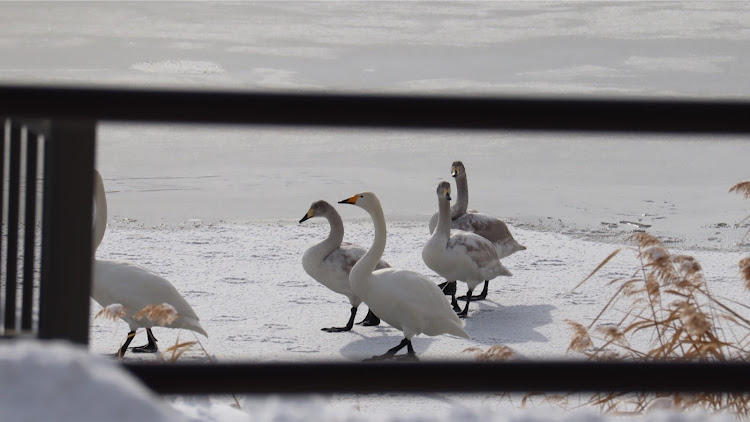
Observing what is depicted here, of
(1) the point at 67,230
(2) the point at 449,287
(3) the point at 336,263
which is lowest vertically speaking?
(2) the point at 449,287

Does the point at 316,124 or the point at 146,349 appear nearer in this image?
the point at 316,124

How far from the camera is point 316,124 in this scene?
83 centimetres

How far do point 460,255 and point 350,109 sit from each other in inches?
222

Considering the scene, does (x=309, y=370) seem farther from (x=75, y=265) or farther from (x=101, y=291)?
(x=101, y=291)

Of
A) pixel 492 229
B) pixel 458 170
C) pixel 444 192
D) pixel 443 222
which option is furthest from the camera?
pixel 458 170

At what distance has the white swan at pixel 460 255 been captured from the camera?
21.1ft

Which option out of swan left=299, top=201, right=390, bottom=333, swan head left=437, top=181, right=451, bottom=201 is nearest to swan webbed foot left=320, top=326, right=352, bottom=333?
swan left=299, top=201, right=390, bottom=333

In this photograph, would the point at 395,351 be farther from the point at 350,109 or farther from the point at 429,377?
the point at 350,109

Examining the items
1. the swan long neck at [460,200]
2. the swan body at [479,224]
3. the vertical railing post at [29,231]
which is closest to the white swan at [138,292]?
the swan body at [479,224]

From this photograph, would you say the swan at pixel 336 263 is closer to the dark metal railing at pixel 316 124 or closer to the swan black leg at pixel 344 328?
the swan black leg at pixel 344 328

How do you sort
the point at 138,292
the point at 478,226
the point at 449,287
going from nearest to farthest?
the point at 138,292
the point at 449,287
the point at 478,226

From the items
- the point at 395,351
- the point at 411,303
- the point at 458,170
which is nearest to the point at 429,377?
the point at 411,303

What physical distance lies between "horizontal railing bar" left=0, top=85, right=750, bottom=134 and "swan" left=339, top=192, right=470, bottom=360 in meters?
A: 4.21

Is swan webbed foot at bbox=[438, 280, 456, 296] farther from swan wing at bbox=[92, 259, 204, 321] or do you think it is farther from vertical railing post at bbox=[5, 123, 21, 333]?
vertical railing post at bbox=[5, 123, 21, 333]
